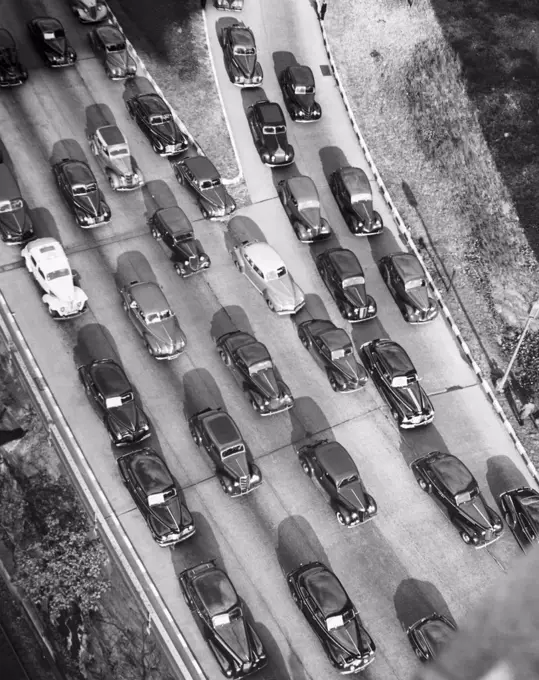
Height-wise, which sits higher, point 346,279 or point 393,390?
point 346,279

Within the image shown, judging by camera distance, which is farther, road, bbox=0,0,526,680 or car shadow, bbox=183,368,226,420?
car shadow, bbox=183,368,226,420

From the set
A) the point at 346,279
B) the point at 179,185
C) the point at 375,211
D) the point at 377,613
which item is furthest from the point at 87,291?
the point at 377,613

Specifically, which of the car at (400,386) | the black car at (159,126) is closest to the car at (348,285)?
the car at (400,386)

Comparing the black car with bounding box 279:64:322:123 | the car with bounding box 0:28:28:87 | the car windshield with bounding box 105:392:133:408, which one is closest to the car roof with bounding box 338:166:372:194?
the black car with bounding box 279:64:322:123

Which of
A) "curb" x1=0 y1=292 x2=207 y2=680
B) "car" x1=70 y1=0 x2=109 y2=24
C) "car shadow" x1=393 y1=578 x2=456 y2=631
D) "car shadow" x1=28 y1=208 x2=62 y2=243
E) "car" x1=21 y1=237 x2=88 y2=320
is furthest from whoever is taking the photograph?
"car" x1=70 y1=0 x2=109 y2=24

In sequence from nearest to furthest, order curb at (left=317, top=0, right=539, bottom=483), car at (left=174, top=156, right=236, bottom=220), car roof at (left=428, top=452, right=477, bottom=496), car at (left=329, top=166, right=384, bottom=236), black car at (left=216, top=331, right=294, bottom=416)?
car roof at (left=428, top=452, right=477, bottom=496) → black car at (left=216, top=331, right=294, bottom=416) → curb at (left=317, top=0, right=539, bottom=483) → car at (left=174, top=156, right=236, bottom=220) → car at (left=329, top=166, right=384, bottom=236)

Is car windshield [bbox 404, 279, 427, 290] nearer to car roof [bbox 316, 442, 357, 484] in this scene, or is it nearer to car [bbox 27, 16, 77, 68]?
car roof [bbox 316, 442, 357, 484]

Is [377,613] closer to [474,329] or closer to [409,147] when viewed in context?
[474,329]
